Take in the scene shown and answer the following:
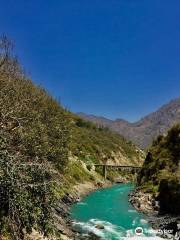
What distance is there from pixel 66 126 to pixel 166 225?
109ft

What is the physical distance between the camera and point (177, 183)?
186ft

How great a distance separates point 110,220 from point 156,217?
6.31m

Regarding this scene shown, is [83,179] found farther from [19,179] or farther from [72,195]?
[19,179]

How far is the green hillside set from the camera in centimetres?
5646

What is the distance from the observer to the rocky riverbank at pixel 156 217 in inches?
1733

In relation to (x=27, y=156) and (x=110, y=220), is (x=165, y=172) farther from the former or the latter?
(x=27, y=156)

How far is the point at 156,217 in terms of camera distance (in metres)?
54.1

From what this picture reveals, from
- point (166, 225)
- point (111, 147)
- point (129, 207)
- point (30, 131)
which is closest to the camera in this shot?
point (166, 225)

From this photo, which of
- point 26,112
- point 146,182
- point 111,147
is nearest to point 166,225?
point 26,112

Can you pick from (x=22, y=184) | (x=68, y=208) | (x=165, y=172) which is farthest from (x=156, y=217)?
(x=22, y=184)

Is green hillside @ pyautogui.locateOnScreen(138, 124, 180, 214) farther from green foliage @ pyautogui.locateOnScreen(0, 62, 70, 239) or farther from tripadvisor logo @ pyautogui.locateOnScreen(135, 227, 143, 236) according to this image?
green foliage @ pyautogui.locateOnScreen(0, 62, 70, 239)

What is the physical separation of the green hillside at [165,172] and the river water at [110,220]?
435 centimetres

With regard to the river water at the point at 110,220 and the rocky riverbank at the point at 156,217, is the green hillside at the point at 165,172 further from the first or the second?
the river water at the point at 110,220

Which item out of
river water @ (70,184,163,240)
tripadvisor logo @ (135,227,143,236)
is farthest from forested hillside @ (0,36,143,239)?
tripadvisor logo @ (135,227,143,236)
